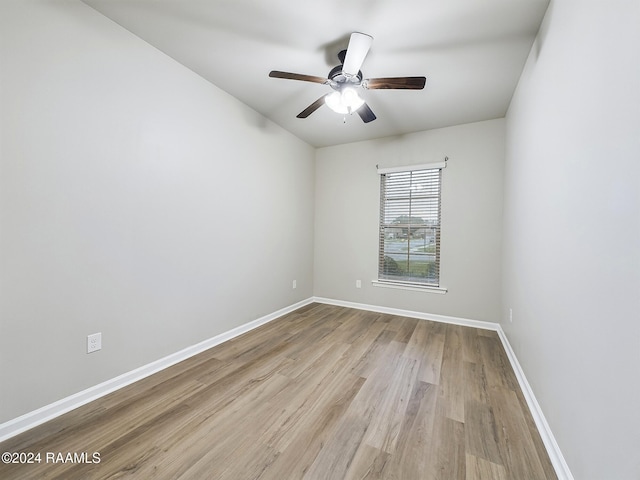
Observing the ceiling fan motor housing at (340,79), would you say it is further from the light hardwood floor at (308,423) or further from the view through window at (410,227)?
the light hardwood floor at (308,423)

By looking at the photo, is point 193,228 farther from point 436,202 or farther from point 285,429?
point 436,202

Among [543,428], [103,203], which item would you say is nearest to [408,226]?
[543,428]

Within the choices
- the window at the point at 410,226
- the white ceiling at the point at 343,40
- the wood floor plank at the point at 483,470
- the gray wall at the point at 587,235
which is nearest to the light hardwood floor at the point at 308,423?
the wood floor plank at the point at 483,470

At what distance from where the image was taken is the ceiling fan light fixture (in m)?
2.10

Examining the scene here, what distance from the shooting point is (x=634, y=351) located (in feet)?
2.52

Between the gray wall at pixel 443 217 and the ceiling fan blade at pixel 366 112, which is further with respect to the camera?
the gray wall at pixel 443 217

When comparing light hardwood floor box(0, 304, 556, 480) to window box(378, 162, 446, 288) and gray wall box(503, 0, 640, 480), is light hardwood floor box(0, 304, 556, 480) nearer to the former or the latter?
gray wall box(503, 0, 640, 480)

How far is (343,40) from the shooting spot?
1935 millimetres

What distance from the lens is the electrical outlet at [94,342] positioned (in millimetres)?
1743

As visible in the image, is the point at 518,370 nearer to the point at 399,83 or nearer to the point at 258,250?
the point at 399,83

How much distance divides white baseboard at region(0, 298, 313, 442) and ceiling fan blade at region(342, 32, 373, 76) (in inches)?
107

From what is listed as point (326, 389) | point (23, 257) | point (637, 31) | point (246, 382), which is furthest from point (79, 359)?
point (637, 31)

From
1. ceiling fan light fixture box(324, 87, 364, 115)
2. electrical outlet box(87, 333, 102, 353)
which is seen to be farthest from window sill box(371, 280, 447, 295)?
electrical outlet box(87, 333, 102, 353)

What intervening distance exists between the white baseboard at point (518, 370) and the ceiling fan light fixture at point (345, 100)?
247cm
